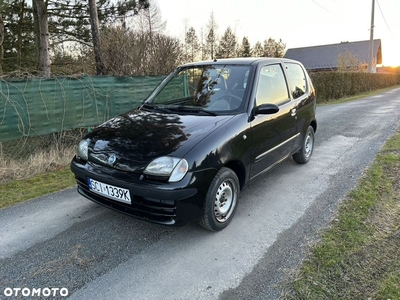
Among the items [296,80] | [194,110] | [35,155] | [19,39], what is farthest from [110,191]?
[19,39]

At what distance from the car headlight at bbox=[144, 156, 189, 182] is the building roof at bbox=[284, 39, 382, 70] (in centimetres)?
4234

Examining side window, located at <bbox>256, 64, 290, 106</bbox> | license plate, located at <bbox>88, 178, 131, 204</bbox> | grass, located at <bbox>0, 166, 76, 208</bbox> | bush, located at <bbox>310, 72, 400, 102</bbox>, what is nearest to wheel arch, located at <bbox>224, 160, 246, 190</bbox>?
side window, located at <bbox>256, 64, 290, 106</bbox>

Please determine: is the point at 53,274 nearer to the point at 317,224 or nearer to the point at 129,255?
the point at 129,255

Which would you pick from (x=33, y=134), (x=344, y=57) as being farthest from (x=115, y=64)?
(x=344, y=57)

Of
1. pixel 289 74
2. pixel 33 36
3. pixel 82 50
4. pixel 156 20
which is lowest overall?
pixel 289 74

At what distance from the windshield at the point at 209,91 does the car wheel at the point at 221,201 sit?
2.75ft

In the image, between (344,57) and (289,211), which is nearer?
(289,211)

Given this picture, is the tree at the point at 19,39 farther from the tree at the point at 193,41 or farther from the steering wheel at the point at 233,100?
the tree at the point at 193,41

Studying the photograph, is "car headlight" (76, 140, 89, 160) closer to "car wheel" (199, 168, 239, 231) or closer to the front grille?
the front grille

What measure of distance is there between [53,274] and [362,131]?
305 inches

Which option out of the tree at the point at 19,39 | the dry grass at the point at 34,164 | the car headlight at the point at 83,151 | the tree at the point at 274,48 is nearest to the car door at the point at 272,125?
the car headlight at the point at 83,151

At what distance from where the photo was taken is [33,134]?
5.88m

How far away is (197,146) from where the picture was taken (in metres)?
2.70

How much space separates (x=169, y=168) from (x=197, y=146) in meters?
0.35
